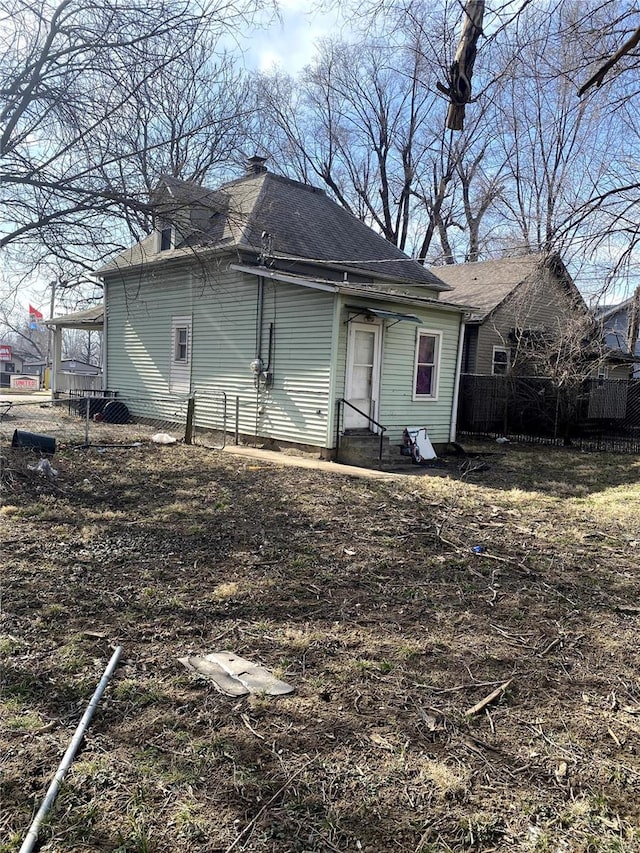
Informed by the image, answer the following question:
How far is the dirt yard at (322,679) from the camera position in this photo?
2.17 meters

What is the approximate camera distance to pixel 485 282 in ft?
71.7

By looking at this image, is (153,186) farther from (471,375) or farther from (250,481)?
(471,375)

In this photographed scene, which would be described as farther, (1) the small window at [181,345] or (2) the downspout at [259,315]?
(1) the small window at [181,345]

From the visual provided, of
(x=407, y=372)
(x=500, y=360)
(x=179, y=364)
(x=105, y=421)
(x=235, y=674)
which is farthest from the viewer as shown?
(x=500, y=360)

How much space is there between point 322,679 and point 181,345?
12.4 m

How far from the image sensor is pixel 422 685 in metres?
3.18

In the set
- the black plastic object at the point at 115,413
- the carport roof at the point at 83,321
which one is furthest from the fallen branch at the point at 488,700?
the carport roof at the point at 83,321

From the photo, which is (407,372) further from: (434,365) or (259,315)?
(259,315)

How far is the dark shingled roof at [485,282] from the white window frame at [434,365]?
21.8 feet

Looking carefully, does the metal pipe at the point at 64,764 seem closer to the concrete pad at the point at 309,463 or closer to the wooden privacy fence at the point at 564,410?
the concrete pad at the point at 309,463

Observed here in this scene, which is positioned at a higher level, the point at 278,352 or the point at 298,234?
the point at 298,234

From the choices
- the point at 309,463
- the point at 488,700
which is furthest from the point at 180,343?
the point at 488,700

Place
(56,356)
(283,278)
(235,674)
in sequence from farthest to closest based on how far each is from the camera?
1. (56,356)
2. (283,278)
3. (235,674)

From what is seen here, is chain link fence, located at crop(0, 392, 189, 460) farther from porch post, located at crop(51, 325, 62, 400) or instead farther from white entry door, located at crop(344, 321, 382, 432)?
white entry door, located at crop(344, 321, 382, 432)
